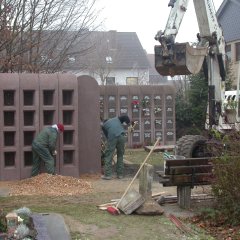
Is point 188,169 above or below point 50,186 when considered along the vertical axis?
above

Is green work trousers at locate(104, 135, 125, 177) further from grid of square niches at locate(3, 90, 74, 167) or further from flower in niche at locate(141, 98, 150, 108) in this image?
flower in niche at locate(141, 98, 150, 108)

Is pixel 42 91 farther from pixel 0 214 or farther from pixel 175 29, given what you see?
pixel 0 214

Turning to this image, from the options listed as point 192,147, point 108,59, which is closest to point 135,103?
point 192,147

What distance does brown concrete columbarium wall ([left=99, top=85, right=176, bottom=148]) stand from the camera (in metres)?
21.3

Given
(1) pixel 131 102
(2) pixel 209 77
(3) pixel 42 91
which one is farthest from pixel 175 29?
(1) pixel 131 102

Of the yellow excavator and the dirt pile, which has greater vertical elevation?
the yellow excavator

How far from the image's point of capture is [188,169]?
9320 millimetres

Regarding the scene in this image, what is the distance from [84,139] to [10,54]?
481cm

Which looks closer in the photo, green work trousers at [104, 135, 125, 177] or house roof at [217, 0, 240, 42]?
green work trousers at [104, 135, 125, 177]

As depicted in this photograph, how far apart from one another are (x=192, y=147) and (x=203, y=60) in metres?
2.03

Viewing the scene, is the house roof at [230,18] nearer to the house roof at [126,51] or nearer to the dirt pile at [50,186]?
the house roof at [126,51]

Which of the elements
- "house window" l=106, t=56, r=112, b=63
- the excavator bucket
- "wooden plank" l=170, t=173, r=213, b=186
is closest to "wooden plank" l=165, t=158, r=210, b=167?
"wooden plank" l=170, t=173, r=213, b=186

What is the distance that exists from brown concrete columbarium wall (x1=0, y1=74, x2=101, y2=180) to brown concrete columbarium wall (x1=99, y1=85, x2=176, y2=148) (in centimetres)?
717

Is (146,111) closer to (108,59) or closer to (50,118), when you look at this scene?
(50,118)
